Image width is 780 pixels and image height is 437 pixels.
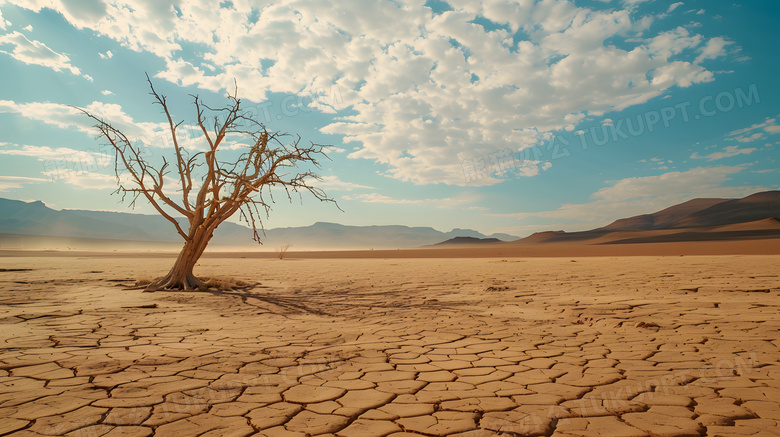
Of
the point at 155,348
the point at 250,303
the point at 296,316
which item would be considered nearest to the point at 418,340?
the point at 296,316

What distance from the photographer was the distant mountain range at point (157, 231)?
102 metres

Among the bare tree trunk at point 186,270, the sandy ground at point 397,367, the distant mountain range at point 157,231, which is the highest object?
the distant mountain range at point 157,231

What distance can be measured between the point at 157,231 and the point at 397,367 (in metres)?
149

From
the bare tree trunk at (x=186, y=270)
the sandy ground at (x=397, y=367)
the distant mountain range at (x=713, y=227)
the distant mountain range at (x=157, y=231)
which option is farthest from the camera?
the distant mountain range at (x=157, y=231)

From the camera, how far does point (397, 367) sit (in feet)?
10.5

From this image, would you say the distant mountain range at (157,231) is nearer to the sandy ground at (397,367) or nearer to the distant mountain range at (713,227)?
the distant mountain range at (713,227)

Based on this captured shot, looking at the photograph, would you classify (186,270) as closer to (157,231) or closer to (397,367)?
(397,367)

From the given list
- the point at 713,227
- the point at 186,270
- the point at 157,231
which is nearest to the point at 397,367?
the point at 186,270

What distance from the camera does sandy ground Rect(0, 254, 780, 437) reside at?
2119 millimetres

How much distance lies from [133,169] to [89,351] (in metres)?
6.86

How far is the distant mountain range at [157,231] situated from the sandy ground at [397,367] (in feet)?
305

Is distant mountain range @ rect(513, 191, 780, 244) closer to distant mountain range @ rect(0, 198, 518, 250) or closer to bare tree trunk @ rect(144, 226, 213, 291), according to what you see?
bare tree trunk @ rect(144, 226, 213, 291)

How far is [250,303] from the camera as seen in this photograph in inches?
270

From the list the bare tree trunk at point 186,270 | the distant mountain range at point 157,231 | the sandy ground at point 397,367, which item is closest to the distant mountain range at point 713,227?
the sandy ground at point 397,367
